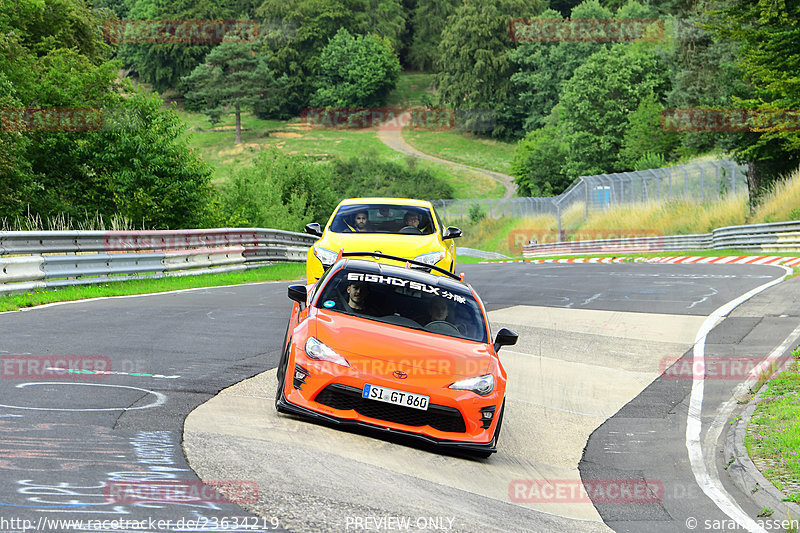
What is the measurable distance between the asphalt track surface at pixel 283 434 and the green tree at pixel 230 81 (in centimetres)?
11474

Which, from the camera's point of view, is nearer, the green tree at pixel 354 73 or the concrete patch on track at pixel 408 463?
the concrete patch on track at pixel 408 463

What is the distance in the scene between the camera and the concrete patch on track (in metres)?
5.84

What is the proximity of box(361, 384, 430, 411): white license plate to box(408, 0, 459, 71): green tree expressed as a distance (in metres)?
158

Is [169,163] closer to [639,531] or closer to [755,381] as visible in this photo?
[755,381]

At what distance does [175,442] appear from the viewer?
669cm

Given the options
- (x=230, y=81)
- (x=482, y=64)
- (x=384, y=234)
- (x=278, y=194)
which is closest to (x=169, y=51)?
(x=230, y=81)

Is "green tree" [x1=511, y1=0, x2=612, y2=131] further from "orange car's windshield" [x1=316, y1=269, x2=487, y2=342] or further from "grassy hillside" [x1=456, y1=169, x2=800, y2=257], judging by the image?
"orange car's windshield" [x1=316, y1=269, x2=487, y2=342]

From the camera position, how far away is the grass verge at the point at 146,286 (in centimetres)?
1540

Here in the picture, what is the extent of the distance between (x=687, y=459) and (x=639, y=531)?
215 cm

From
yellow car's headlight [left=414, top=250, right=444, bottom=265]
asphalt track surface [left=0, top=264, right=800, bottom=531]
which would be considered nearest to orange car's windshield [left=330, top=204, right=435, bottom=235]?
yellow car's headlight [left=414, top=250, right=444, bottom=265]

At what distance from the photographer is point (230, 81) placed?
130m

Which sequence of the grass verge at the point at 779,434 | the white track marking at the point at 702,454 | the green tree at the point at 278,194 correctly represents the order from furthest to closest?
the green tree at the point at 278,194 < the grass verge at the point at 779,434 < the white track marking at the point at 702,454

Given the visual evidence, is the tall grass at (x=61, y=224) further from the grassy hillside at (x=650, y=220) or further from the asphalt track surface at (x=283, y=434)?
the grassy hillside at (x=650, y=220)

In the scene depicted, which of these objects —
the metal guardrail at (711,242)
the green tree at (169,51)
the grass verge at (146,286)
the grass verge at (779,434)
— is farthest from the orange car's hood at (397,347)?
the green tree at (169,51)
